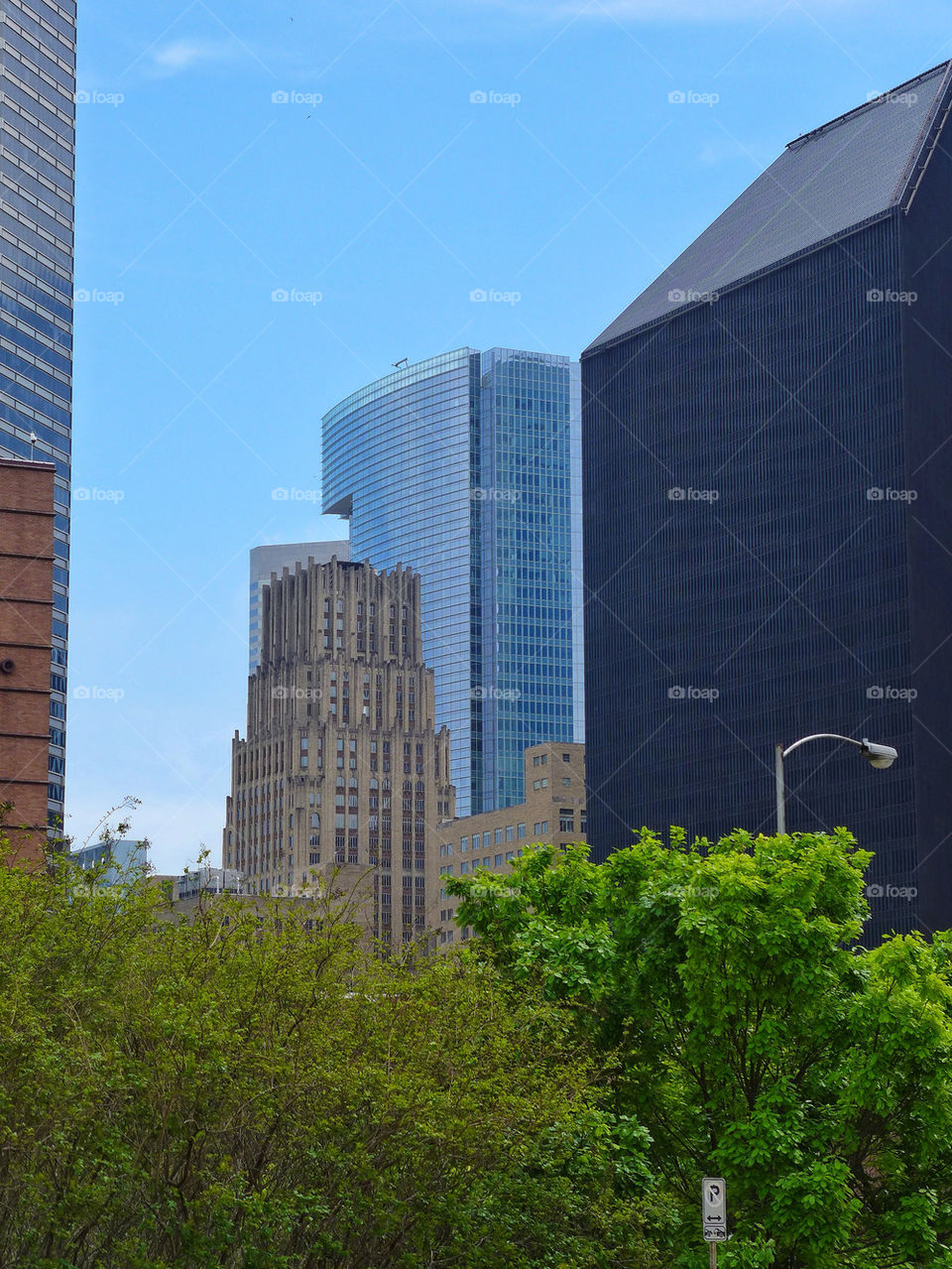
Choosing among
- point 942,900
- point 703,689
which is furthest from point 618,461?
point 942,900

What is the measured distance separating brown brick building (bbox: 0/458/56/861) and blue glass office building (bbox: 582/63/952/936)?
96.3 meters

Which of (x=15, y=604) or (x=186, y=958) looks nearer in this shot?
(x=186, y=958)

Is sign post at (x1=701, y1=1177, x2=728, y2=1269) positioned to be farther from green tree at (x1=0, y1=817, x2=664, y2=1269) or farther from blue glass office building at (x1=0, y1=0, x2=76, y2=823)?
blue glass office building at (x1=0, y1=0, x2=76, y2=823)

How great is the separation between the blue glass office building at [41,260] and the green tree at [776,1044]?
6742cm

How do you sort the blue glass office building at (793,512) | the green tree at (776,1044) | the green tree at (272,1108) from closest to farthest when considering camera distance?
the green tree at (272,1108) → the green tree at (776,1044) → the blue glass office building at (793,512)

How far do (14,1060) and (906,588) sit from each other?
4998 inches

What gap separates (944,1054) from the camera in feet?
106

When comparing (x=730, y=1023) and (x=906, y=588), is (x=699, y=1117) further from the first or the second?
(x=906, y=588)

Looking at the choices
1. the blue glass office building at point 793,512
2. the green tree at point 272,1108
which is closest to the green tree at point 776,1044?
the green tree at point 272,1108

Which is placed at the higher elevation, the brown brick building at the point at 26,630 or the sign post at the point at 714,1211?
the brown brick building at the point at 26,630

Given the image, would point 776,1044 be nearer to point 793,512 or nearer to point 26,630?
point 26,630

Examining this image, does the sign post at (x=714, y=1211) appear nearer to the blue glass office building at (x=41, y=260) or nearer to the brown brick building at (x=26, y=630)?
the brown brick building at (x=26, y=630)

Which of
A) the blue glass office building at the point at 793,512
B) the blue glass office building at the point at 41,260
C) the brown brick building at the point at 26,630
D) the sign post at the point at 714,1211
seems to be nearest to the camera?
the sign post at the point at 714,1211

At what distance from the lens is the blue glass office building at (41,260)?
9988cm
